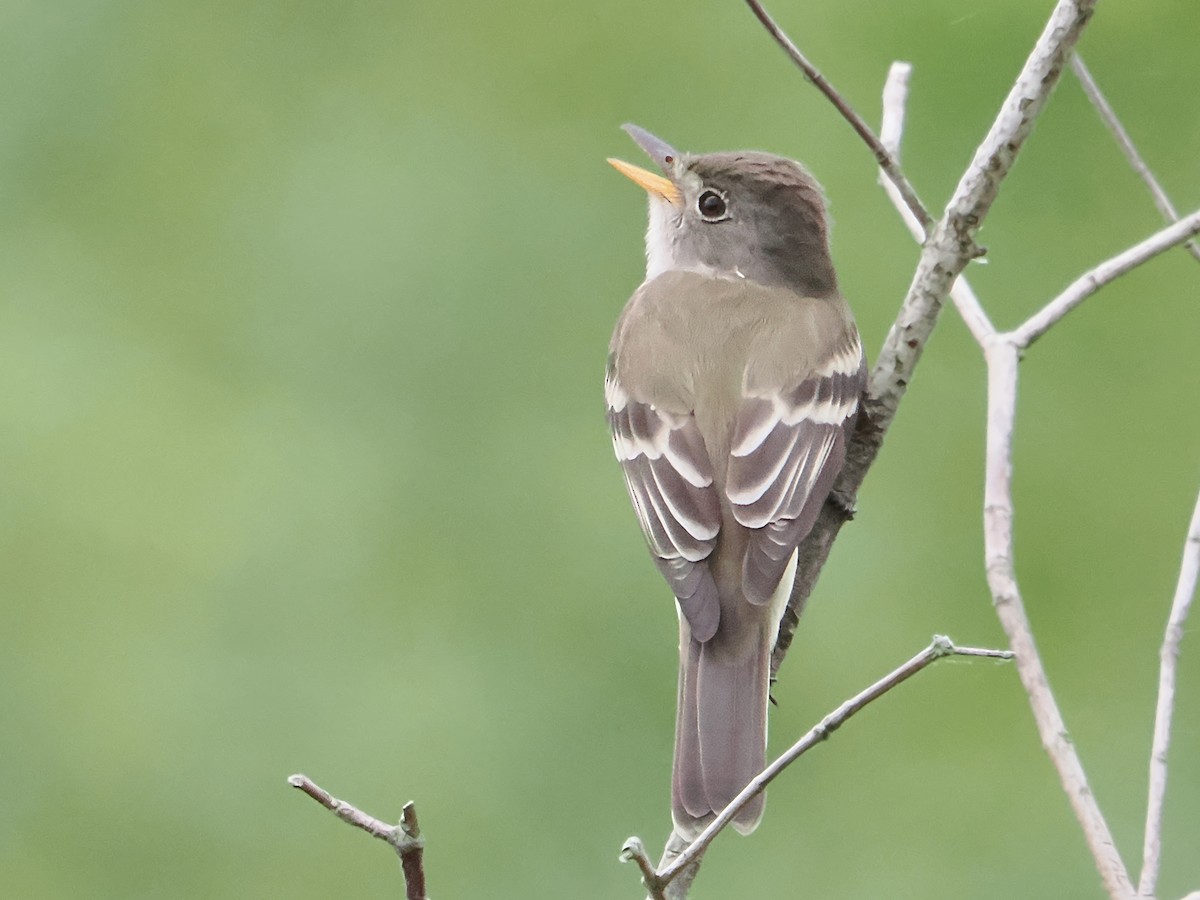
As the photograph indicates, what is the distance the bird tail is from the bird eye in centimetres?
132

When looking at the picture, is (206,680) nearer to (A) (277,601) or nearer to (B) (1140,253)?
(A) (277,601)

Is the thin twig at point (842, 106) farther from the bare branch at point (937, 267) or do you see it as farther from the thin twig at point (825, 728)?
the thin twig at point (825, 728)

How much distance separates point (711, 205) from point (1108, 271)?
1.63 m

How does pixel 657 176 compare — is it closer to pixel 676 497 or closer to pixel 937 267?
pixel 676 497

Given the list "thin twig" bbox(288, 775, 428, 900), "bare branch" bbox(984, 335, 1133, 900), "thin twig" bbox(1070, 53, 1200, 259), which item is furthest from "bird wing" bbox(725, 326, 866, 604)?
"thin twig" bbox(288, 775, 428, 900)

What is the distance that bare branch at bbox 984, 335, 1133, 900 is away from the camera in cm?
267

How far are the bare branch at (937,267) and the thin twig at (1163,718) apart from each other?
2.59ft

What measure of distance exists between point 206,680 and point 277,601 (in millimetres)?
431

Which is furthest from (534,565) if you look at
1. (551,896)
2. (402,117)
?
(402,117)

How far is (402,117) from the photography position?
943cm

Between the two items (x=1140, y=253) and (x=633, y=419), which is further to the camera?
(x=633, y=419)

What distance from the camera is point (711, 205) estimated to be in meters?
5.11

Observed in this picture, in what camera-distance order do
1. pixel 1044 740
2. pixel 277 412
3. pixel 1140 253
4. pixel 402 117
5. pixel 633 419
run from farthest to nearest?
pixel 402 117 → pixel 277 412 → pixel 633 419 → pixel 1140 253 → pixel 1044 740

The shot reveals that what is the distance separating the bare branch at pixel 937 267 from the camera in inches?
139
